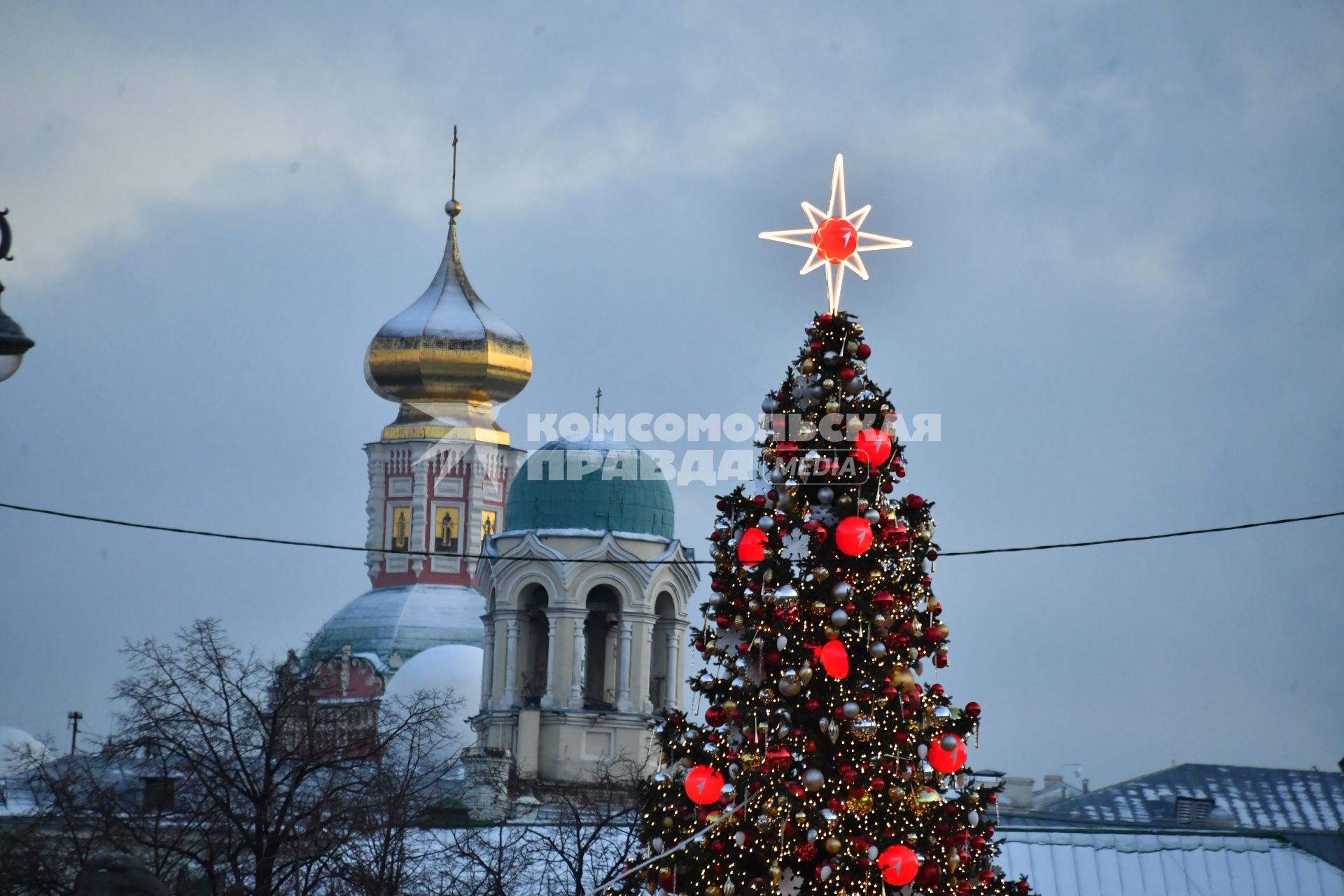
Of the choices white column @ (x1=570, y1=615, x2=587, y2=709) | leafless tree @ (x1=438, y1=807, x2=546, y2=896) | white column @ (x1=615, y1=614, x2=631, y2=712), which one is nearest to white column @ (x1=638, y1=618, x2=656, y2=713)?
white column @ (x1=615, y1=614, x2=631, y2=712)

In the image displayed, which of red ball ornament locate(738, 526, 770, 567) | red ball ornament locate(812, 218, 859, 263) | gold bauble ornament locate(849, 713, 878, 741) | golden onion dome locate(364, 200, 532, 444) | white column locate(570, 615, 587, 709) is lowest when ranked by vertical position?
gold bauble ornament locate(849, 713, 878, 741)

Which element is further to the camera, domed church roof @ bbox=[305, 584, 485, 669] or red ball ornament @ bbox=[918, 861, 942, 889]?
domed church roof @ bbox=[305, 584, 485, 669]

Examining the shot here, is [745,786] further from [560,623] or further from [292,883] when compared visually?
[560,623]

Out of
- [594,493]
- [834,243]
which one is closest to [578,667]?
[594,493]

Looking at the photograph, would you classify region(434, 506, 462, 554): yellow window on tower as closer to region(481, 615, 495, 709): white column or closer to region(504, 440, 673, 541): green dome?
region(481, 615, 495, 709): white column

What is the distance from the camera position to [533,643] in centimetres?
4103

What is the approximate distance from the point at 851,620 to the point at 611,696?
1092 inches

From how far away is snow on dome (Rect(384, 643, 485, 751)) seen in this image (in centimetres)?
4362

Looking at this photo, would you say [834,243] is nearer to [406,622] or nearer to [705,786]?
[705,786]

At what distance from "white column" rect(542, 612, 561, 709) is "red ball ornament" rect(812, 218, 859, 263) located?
26.6m

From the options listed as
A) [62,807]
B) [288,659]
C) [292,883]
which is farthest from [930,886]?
[288,659]

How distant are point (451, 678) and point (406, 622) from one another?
622 cm

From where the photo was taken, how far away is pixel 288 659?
1019 inches

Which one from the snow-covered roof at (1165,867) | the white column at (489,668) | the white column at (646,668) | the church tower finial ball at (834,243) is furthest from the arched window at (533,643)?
the church tower finial ball at (834,243)
